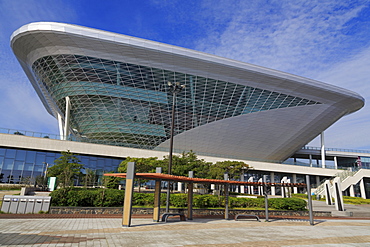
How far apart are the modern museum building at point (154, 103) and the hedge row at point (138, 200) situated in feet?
57.2

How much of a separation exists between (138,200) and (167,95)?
85.8ft

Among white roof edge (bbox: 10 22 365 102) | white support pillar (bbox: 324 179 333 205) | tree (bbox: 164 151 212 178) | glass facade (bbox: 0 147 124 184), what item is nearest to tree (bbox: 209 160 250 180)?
tree (bbox: 164 151 212 178)

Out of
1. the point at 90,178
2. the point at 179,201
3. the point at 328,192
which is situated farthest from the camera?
the point at 90,178

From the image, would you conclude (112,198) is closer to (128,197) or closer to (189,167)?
(128,197)

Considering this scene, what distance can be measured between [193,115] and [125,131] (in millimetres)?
12960

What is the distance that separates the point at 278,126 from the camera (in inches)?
1982

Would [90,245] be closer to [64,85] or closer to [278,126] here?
[64,85]

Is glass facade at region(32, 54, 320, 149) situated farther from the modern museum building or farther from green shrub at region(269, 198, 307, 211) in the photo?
green shrub at region(269, 198, 307, 211)

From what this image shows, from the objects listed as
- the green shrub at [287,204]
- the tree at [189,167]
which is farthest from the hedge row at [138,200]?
the tree at [189,167]

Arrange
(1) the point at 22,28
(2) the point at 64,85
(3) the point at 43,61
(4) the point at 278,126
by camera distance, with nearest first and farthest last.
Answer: (1) the point at 22,28, (3) the point at 43,61, (2) the point at 64,85, (4) the point at 278,126

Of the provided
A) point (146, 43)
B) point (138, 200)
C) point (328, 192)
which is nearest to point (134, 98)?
point (146, 43)

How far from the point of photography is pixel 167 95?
143 ft

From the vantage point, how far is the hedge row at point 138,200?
55.2ft

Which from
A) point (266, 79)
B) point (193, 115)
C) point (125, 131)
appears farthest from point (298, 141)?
point (125, 131)
